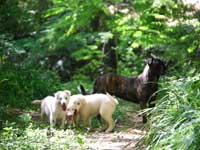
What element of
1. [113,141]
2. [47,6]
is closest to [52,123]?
[113,141]

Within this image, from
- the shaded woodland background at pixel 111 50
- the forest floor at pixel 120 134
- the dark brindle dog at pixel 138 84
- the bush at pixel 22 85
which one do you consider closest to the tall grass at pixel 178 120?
the shaded woodland background at pixel 111 50

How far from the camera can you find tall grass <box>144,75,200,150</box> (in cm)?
560

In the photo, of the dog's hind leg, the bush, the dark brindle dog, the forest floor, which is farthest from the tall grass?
the bush

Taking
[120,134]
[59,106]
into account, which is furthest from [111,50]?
[120,134]

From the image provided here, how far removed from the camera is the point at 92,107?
1002 cm

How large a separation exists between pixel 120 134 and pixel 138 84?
5.63ft

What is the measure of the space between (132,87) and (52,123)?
2114 mm

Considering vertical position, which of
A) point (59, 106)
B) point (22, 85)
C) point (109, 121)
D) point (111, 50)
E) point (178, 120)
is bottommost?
point (109, 121)

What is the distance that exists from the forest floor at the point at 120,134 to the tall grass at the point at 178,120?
619 millimetres

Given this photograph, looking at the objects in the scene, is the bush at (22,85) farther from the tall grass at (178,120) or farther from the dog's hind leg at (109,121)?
the tall grass at (178,120)

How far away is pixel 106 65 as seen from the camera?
59.3 ft

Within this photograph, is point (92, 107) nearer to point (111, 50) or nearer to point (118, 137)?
point (118, 137)

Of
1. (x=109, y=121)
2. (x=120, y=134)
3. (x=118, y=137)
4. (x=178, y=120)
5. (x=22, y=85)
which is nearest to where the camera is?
(x=178, y=120)

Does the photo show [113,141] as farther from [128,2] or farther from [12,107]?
[128,2]
